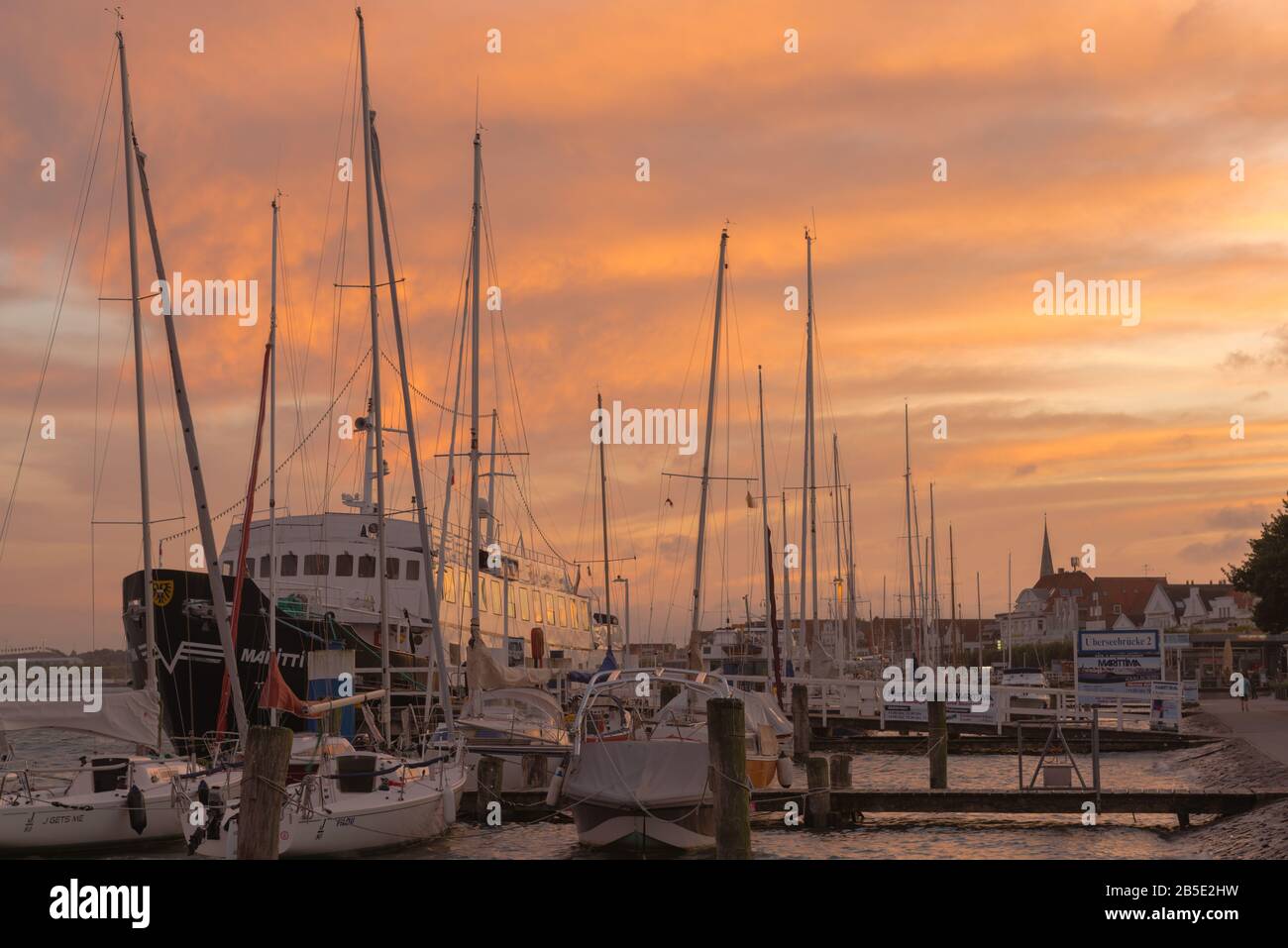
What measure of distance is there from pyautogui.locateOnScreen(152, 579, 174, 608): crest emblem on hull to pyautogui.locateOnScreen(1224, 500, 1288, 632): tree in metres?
42.4

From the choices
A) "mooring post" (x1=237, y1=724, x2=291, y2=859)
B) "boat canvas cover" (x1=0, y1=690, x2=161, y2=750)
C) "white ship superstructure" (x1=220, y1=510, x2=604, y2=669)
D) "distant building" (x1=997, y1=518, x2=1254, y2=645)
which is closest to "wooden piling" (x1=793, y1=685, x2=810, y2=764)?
"white ship superstructure" (x1=220, y1=510, x2=604, y2=669)

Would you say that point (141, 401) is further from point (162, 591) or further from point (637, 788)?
point (637, 788)

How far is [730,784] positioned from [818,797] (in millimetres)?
7873

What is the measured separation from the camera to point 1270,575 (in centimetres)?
5441

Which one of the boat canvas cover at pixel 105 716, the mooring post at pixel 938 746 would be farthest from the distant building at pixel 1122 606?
the boat canvas cover at pixel 105 716

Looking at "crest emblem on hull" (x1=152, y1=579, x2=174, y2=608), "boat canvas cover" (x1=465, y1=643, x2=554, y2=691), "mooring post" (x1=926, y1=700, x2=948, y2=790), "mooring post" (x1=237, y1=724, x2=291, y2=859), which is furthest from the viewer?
"crest emblem on hull" (x1=152, y1=579, x2=174, y2=608)

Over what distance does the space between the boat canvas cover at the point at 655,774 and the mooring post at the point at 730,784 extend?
13.9 feet

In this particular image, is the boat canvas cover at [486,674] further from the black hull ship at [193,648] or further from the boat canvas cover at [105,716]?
the boat canvas cover at [105,716]

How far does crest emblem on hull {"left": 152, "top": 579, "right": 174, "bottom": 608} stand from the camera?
3500 cm

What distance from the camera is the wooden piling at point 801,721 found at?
42406 mm

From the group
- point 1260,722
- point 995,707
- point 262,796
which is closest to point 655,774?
point 262,796

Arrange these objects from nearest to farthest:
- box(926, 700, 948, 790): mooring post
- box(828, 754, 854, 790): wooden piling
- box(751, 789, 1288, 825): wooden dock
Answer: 1. box(751, 789, 1288, 825): wooden dock
2. box(828, 754, 854, 790): wooden piling
3. box(926, 700, 948, 790): mooring post

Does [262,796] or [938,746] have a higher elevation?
[262,796]

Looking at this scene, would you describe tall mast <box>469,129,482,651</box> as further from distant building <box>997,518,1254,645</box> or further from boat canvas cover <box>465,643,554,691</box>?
distant building <box>997,518,1254,645</box>
